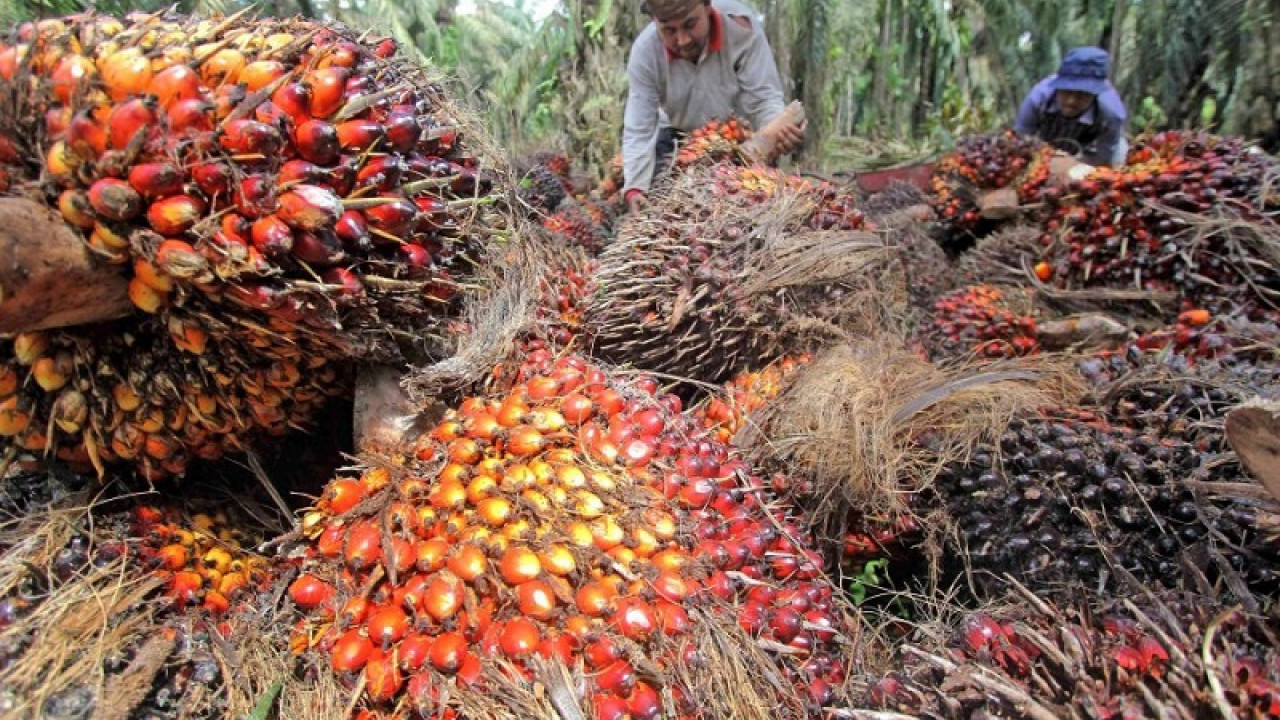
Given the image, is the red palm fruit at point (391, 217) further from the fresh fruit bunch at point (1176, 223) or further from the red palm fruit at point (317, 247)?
the fresh fruit bunch at point (1176, 223)

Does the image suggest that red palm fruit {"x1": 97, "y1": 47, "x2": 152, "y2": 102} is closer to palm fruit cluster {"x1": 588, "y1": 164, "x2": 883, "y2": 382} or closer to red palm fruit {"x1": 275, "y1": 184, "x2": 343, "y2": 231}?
red palm fruit {"x1": 275, "y1": 184, "x2": 343, "y2": 231}

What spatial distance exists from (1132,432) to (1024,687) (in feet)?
2.82

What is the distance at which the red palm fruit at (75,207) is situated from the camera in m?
1.19

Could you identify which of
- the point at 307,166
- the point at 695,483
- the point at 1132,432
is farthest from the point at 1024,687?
the point at 307,166

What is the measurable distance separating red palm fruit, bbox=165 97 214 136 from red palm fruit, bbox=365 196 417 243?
0.90 ft

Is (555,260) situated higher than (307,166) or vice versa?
(307,166)

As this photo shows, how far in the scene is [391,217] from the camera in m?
1.36

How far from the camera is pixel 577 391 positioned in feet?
5.29

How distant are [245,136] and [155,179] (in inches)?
5.6

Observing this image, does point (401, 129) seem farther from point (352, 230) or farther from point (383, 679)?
point (383, 679)

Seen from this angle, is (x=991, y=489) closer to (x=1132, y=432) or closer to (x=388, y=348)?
(x=1132, y=432)

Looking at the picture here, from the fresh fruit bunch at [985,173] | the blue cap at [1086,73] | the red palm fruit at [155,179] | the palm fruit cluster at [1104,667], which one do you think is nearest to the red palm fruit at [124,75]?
the red palm fruit at [155,179]

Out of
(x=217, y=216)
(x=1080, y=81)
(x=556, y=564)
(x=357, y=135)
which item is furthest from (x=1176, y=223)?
(x=1080, y=81)

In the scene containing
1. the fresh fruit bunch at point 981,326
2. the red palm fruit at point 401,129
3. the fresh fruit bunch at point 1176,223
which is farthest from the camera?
the fresh fruit bunch at point 981,326
